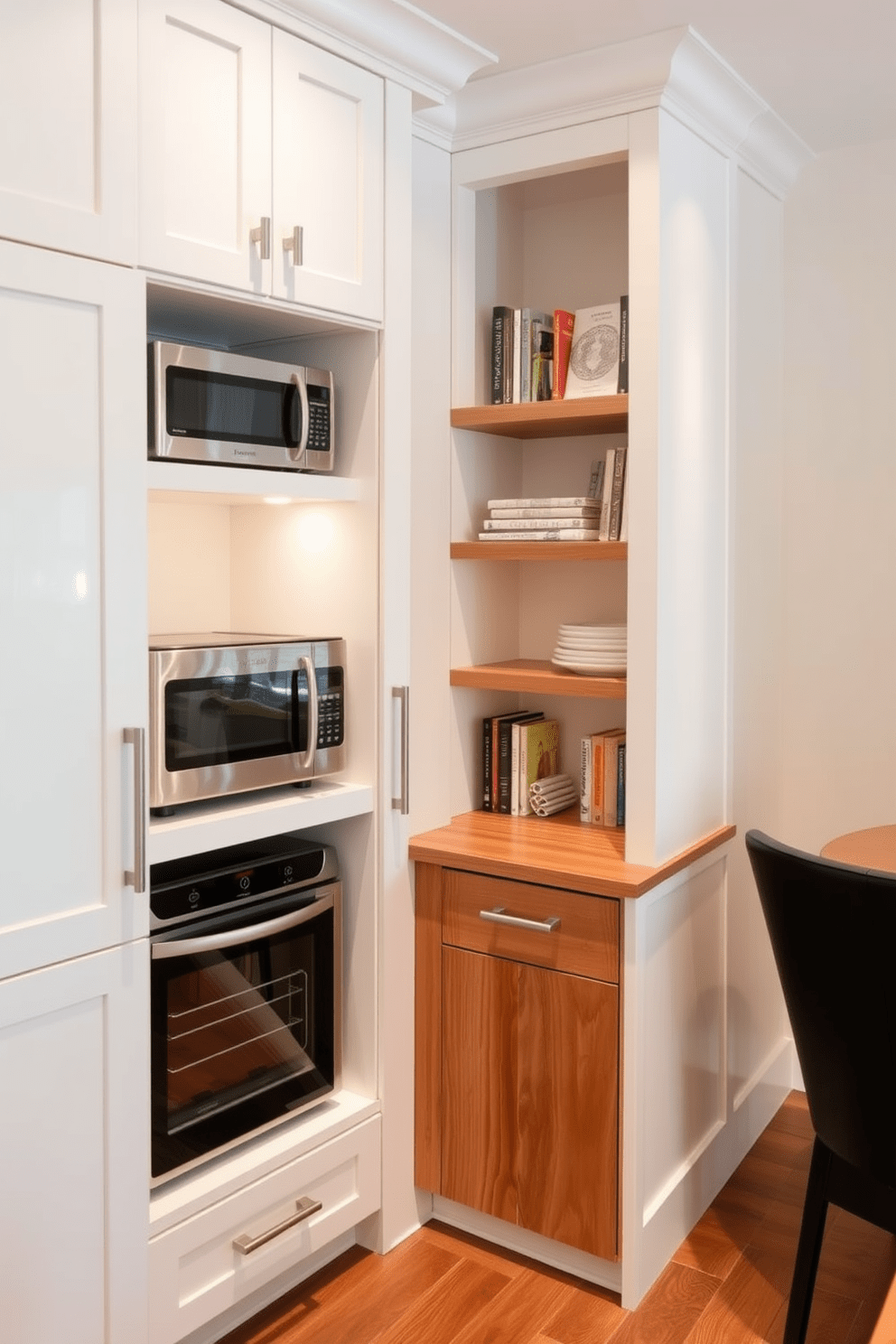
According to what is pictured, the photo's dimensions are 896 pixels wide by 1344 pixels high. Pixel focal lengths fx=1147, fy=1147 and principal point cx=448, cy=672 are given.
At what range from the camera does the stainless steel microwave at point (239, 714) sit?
6.38 feet

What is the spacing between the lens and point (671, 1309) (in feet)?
7.46

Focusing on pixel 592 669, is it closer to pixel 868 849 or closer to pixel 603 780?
pixel 603 780

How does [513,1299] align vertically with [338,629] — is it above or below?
below

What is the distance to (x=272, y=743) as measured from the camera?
217 cm

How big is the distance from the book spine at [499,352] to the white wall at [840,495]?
81 cm

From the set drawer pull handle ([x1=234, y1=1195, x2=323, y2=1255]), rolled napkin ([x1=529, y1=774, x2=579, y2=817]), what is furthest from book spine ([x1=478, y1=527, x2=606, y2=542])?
drawer pull handle ([x1=234, y1=1195, x2=323, y2=1255])

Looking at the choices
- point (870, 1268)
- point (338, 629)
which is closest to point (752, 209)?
point (338, 629)

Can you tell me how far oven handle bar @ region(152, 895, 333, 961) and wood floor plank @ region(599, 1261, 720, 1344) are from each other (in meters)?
0.99

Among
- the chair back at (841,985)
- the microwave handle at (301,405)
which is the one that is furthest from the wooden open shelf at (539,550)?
the chair back at (841,985)

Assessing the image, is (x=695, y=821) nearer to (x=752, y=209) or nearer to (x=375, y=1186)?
(x=375, y=1186)

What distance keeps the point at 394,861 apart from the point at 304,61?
1542mm

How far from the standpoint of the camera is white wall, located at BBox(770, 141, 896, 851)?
291 centimetres

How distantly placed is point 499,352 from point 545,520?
0.42 m

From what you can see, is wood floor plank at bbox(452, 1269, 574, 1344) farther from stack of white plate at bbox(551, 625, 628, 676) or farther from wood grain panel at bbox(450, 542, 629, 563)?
wood grain panel at bbox(450, 542, 629, 563)
